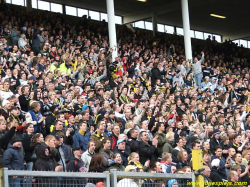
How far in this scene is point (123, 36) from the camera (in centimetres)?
2578

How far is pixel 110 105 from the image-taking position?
48.2 feet

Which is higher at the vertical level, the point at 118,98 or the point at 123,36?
the point at 123,36

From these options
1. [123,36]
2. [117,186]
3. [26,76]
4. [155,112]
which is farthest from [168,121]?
[123,36]

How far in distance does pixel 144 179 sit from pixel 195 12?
91.3 feet

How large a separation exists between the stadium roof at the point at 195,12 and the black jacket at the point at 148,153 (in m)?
19.0

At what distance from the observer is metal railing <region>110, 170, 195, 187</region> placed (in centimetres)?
633

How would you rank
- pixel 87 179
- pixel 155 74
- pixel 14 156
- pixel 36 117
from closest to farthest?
pixel 87 179 → pixel 14 156 → pixel 36 117 → pixel 155 74

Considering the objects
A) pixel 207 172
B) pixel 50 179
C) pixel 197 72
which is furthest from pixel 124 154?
pixel 197 72

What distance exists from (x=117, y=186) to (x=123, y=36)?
64.9ft

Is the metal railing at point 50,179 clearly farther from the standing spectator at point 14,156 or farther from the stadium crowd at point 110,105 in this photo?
the standing spectator at point 14,156

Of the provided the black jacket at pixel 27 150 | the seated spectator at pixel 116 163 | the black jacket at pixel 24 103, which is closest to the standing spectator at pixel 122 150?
the seated spectator at pixel 116 163

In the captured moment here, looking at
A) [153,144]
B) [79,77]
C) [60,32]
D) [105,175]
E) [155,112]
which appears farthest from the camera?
[60,32]

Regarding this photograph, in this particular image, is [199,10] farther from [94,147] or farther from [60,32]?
[94,147]

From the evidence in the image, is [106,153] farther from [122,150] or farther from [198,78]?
[198,78]
